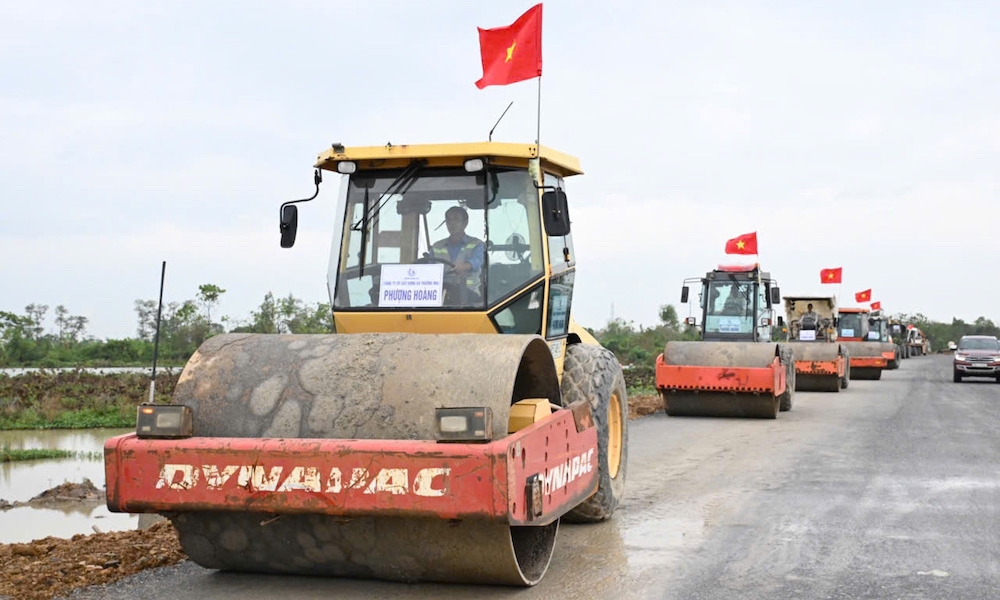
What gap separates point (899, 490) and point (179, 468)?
712cm

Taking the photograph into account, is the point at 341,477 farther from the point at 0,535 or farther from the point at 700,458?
the point at 700,458

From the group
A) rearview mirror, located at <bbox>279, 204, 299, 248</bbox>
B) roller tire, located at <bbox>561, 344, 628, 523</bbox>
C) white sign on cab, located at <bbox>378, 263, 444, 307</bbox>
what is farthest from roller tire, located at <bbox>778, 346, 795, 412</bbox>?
Result: rearview mirror, located at <bbox>279, 204, 299, 248</bbox>

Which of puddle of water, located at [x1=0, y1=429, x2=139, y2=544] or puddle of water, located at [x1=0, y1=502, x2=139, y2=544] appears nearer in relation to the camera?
puddle of water, located at [x1=0, y1=502, x2=139, y2=544]

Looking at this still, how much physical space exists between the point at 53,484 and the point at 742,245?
1561cm

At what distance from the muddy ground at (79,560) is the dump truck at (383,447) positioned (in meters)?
0.76

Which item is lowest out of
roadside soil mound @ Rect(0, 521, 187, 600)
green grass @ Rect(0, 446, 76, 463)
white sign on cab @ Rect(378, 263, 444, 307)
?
green grass @ Rect(0, 446, 76, 463)

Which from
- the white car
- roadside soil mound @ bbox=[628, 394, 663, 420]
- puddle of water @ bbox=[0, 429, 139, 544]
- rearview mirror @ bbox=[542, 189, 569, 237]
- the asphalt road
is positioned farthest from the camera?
the white car

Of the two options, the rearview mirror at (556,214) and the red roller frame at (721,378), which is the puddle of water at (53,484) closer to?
the rearview mirror at (556,214)

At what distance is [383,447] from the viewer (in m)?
5.37

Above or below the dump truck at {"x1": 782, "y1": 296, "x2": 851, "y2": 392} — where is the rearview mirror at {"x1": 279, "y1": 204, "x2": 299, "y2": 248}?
above

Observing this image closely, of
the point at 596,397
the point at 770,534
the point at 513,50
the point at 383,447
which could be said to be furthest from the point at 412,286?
the point at 770,534

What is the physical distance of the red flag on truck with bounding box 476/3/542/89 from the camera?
9.55 metres

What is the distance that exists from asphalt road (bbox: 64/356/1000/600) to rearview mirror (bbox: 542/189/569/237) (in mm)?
2184

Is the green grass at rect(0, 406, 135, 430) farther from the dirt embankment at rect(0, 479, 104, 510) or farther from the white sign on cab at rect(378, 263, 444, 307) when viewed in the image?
the white sign on cab at rect(378, 263, 444, 307)
